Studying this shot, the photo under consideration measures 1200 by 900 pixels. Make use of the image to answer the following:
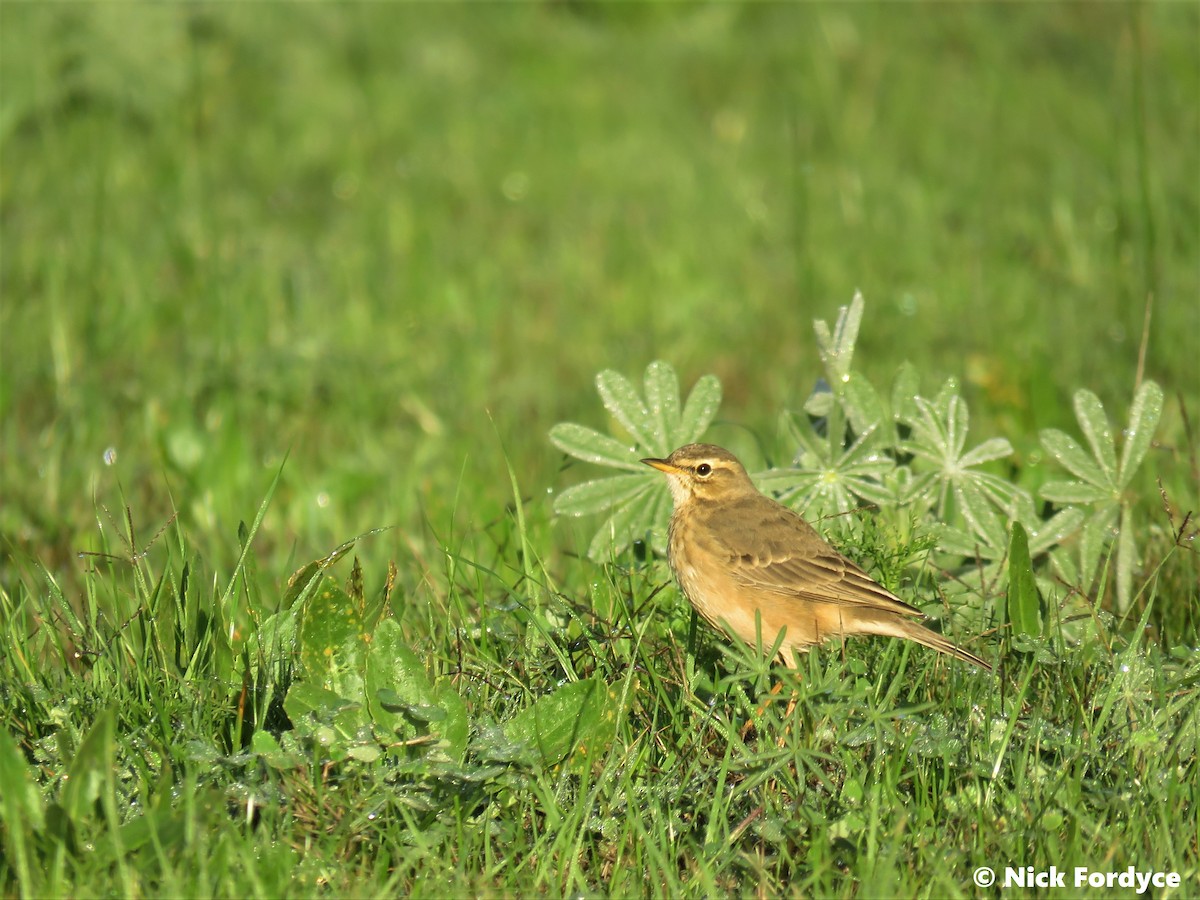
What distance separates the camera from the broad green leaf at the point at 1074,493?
4566 mm

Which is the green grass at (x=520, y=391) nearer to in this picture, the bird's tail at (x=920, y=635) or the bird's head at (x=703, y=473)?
the bird's tail at (x=920, y=635)

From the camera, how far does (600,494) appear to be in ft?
15.7

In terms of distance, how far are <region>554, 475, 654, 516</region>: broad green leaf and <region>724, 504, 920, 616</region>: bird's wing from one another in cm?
44

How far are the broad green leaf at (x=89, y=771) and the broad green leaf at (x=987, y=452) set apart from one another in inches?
112

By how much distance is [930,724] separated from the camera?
360cm

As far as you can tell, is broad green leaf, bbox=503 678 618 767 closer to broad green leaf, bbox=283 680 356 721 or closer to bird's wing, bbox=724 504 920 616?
broad green leaf, bbox=283 680 356 721

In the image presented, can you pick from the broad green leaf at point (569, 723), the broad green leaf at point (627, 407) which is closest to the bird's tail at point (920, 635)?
the broad green leaf at point (569, 723)

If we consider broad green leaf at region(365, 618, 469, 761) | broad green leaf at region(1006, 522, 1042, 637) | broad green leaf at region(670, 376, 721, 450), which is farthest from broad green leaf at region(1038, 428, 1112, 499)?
broad green leaf at region(365, 618, 469, 761)

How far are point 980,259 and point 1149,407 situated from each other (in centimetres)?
423

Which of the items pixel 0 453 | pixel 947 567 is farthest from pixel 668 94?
pixel 947 567

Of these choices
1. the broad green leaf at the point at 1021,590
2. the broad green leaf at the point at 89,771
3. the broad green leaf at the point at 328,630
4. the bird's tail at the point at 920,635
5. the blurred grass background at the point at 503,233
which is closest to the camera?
the broad green leaf at the point at 89,771

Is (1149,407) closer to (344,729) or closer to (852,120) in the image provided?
(344,729)

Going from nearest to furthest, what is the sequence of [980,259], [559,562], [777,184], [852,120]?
[559,562] < [980,259] < [777,184] < [852,120]

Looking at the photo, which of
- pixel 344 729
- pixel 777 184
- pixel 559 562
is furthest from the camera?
pixel 777 184
